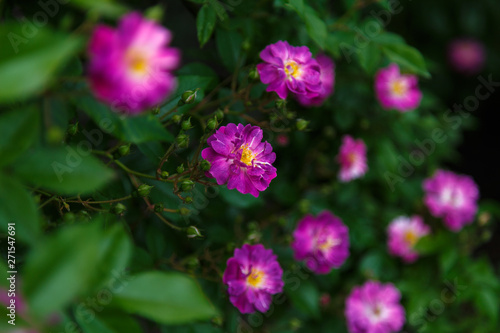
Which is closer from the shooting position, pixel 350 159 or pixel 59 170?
pixel 59 170

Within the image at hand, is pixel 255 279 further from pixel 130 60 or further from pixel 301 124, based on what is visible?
pixel 130 60

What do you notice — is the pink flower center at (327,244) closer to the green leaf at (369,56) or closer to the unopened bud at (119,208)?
the green leaf at (369,56)

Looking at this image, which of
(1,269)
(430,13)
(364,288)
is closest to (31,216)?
(1,269)

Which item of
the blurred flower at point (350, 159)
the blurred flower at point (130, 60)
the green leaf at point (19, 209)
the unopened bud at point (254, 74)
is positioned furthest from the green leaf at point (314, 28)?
the blurred flower at point (350, 159)

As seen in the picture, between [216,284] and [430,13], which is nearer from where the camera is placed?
[216,284]

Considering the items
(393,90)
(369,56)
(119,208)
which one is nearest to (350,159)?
(393,90)

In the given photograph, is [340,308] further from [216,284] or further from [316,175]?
[216,284]
